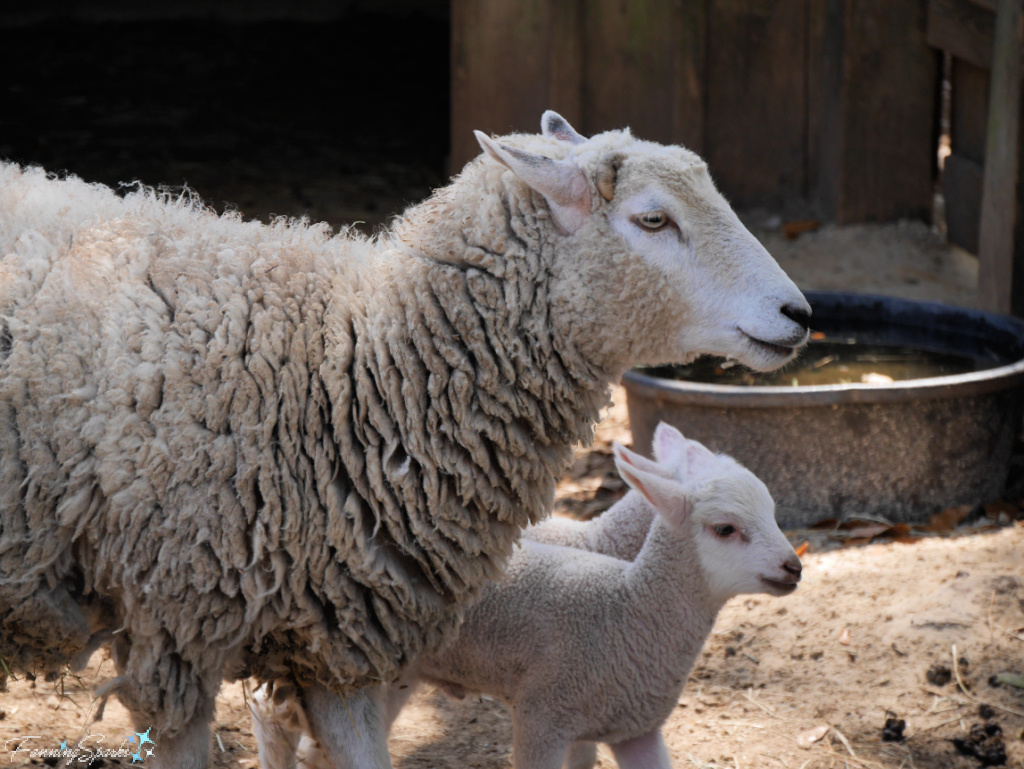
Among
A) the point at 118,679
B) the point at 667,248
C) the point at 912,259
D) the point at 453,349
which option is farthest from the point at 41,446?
the point at 912,259

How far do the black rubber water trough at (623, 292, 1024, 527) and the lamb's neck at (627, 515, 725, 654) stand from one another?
1496 millimetres

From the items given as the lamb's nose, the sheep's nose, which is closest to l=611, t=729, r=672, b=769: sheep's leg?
the sheep's nose

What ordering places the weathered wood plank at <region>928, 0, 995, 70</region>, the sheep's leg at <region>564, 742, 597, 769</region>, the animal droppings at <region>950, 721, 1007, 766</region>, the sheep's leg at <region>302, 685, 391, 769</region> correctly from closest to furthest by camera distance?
1. the sheep's leg at <region>302, 685, 391, 769</region>
2. the animal droppings at <region>950, 721, 1007, 766</region>
3. the sheep's leg at <region>564, 742, 597, 769</region>
4. the weathered wood plank at <region>928, 0, 995, 70</region>

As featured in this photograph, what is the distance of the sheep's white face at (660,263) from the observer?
2730mm

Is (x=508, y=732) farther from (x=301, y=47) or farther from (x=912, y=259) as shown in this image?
(x=301, y=47)

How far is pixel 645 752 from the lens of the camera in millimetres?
3439

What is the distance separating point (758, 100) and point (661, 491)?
518cm

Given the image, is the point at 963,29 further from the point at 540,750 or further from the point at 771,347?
the point at 540,750

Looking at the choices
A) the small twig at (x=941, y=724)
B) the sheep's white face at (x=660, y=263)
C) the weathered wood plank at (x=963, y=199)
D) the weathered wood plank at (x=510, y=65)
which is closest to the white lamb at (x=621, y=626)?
the sheep's white face at (x=660, y=263)

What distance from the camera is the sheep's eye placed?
273 centimetres

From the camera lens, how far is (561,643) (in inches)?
134

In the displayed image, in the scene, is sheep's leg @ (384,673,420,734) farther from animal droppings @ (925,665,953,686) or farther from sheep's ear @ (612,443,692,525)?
animal droppings @ (925,665,953,686)

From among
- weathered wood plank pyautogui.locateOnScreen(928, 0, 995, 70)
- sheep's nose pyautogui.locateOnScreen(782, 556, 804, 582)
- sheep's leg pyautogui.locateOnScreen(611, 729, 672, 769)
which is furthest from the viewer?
weathered wood plank pyautogui.locateOnScreen(928, 0, 995, 70)

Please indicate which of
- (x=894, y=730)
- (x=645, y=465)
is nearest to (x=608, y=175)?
(x=645, y=465)
